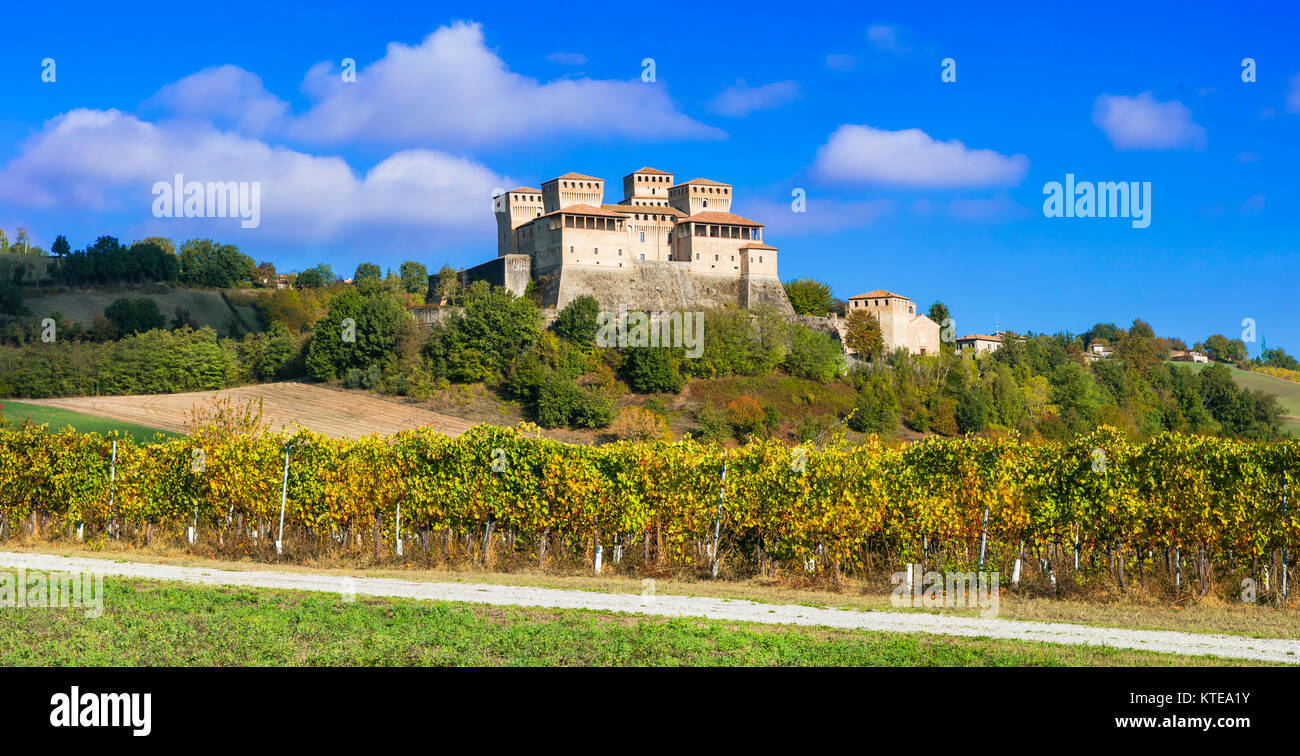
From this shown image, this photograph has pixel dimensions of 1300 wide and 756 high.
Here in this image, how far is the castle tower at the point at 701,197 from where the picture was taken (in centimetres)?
9069

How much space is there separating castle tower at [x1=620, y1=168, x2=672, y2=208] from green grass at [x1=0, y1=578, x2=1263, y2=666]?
81744 mm

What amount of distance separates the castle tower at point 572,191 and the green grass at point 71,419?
127ft

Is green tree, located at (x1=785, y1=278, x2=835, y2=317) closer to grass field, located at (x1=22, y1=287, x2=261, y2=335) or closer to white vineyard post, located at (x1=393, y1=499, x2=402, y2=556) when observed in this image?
grass field, located at (x1=22, y1=287, x2=261, y2=335)

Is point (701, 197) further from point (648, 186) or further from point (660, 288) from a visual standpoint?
point (660, 288)

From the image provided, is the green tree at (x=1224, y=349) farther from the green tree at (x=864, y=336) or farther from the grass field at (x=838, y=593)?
the grass field at (x=838, y=593)

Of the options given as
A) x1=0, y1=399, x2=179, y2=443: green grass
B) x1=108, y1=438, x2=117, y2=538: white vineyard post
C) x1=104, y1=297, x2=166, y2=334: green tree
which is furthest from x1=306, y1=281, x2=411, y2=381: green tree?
x1=108, y1=438, x2=117, y2=538: white vineyard post

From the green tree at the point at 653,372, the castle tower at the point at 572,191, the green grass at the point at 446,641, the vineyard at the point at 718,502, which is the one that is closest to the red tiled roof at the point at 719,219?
the castle tower at the point at 572,191

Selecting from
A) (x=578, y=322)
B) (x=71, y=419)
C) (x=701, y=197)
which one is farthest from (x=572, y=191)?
(x=71, y=419)

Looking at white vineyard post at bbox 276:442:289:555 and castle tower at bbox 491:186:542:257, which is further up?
castle tower at bbox 491:186:542:257

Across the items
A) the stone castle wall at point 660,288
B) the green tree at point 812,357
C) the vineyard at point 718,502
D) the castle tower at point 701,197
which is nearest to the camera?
the vineyard at point 718,502

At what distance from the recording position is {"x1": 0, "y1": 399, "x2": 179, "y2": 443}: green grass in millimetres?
54625

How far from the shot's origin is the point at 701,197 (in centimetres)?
9106

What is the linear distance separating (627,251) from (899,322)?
22126mm

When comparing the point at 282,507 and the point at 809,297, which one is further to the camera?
the point at 809,297
